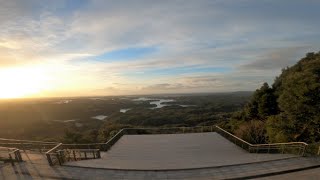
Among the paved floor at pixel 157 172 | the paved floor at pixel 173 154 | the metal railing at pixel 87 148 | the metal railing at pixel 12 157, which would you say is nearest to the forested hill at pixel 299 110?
the metal railing at pixel 87 148

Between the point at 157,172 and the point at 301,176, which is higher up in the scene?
the point at 157,172

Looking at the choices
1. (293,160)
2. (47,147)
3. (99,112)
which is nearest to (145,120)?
(99,112)

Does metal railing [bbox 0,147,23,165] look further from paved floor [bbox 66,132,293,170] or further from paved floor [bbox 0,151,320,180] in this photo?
paved floor [bbox 66,132,293,170]

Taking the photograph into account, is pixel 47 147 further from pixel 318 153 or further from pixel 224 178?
pixel 318 153

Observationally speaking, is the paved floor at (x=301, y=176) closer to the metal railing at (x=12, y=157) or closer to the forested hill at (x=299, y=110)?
the forested hill at (x=299, y=110)

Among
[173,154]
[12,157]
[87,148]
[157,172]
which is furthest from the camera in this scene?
[87,148]

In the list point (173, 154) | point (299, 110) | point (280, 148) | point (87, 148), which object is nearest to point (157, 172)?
point (173, 154)

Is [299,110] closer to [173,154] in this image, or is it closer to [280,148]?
[280,148]
